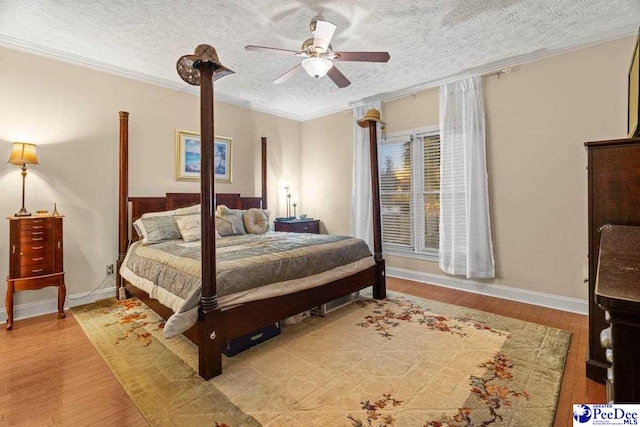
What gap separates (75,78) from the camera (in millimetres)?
3385

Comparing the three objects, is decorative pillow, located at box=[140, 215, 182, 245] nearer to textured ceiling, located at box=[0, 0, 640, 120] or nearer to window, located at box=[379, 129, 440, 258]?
textured ceiling, located at box=[0, 0, 640, 120]

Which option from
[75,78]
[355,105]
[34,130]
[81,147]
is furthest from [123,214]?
[355,105]

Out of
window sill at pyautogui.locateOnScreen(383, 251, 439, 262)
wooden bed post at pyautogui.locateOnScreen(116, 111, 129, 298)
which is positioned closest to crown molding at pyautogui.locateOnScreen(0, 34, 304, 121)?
wooden bed post at pyautogui.locateOnScreen(116, 111, 129, 298)

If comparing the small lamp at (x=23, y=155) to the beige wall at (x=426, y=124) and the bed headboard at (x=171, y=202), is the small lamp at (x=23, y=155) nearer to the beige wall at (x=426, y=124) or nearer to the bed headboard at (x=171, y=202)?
the beige wall at (x=426, y=124)

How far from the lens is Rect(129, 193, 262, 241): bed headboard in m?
3.77

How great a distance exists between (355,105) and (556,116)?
2670 millimetres

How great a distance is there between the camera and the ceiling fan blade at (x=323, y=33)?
7.74 feet

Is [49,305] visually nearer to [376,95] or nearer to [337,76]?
[337,76]

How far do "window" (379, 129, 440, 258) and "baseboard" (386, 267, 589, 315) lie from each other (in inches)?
12.5

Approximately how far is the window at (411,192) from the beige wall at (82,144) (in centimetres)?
290

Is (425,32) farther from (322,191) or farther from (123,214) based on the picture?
(123,214)

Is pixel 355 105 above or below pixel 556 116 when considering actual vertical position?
above

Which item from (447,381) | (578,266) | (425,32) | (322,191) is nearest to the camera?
(447,381)

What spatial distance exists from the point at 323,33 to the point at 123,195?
9.60 ft
